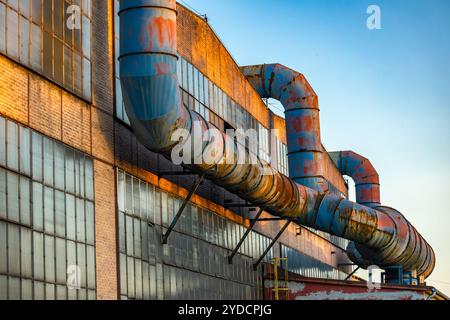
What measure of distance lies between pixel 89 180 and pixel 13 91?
3.89m

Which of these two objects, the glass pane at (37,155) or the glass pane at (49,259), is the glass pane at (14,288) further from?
the glass pane at (37,155)

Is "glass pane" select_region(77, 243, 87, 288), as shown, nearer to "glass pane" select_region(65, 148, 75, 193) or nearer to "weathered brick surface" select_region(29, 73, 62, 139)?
"glass pane" select_region(65, 148, 75, 193)

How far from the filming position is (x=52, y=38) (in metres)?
23.3

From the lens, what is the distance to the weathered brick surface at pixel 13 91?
2098 cm

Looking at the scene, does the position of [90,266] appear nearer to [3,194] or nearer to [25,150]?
[25,150]

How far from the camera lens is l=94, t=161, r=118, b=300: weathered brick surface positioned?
24.7 m

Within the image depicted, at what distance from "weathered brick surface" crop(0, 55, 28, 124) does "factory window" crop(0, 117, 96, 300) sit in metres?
0.27

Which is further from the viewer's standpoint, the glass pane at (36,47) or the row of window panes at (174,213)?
the row of window panes at (174,213)

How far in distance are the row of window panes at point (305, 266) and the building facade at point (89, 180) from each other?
9480mm

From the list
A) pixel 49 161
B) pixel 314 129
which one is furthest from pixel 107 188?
pixel 314 129

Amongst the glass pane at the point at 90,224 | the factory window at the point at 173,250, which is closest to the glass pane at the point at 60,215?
the glass pane at the point at 90,224

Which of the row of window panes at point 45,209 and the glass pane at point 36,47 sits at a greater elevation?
the glass pane at point 36,47

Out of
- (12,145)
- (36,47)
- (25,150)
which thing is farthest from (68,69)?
(12,145)

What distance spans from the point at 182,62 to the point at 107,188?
7.72 m
